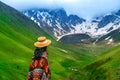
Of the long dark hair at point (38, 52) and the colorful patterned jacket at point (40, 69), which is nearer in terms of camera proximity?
the colorful patterned jacket at point (40, 69)

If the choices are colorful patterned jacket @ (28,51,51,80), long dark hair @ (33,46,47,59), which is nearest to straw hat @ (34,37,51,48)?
long dark hair @ (33,46,47,59)

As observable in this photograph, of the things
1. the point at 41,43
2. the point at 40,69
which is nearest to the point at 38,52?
the point at 41,43

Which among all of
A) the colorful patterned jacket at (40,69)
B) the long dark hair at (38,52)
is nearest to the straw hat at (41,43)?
the long dark hair at (38,52)

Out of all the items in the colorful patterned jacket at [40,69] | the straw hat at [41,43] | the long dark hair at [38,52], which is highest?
the straw hat at [41,43]

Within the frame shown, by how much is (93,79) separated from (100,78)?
8.17m

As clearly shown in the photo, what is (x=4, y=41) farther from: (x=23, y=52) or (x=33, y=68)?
(x=33, y=68)

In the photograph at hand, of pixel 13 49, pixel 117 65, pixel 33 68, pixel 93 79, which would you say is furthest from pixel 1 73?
pixel 13 49

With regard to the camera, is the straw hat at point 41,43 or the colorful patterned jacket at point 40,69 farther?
the straw hat at point 41,43

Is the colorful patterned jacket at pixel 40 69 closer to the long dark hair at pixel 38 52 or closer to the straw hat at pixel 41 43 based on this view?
the long dark hair at pixel 38 52

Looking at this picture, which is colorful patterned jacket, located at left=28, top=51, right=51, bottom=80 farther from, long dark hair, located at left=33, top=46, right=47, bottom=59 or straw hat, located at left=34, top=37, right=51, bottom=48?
straw hat, located at left=34, top=37, right=51, bottom=48

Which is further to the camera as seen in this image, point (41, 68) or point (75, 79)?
point (75, 79)

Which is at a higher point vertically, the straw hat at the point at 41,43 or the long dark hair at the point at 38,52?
the straw hat at the point at 41,43

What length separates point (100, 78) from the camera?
112250 millimetres

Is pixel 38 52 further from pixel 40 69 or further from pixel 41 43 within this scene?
pixel 40 69
